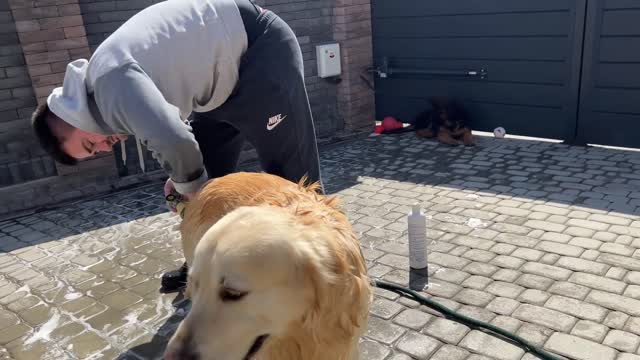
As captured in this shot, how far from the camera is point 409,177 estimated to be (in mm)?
6609

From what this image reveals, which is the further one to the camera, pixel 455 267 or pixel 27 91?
pixel 27 91

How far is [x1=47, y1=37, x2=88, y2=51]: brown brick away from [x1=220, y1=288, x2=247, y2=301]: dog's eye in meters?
5.77

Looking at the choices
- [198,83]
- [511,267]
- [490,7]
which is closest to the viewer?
[198,83]

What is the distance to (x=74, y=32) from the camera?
645 centimetres

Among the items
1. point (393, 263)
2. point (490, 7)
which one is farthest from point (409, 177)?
point (490, 7)

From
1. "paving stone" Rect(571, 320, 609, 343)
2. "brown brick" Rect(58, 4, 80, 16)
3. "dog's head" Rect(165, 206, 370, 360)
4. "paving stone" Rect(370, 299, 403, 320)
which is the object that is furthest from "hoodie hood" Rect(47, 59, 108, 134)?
"brown brick" Rect(58, 4, 80, 16)

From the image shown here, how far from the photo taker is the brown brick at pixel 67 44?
6.37 m

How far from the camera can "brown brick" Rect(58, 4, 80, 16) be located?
6.36 meters

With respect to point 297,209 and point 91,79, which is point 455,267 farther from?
point 91,79

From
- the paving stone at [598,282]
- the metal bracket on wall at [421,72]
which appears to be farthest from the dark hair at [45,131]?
the metal bracket on wall at [421,72]

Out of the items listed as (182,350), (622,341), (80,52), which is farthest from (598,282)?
(80,52)

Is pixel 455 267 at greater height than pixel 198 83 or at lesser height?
lesser

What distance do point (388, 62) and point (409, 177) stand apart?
3123 millimetres

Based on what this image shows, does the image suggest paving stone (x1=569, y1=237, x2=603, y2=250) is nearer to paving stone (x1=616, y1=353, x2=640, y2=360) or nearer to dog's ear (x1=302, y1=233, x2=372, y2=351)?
paving stone (x1=616, y1=353, x2=640, y2=360)
